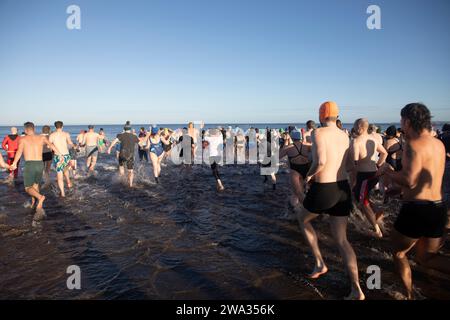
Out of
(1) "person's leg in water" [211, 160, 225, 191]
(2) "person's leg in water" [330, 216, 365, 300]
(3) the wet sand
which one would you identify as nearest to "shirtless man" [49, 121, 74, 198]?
(3) the wet sand

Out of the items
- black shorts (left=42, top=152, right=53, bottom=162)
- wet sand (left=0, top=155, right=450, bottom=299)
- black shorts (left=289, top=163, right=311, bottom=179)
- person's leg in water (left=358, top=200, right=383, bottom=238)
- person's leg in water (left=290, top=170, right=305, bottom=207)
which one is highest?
black shorts (left=42, top=152, right=53, bottom=162)

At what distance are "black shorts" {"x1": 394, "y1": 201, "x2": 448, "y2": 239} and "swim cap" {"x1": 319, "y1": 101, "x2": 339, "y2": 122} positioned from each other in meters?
1.24

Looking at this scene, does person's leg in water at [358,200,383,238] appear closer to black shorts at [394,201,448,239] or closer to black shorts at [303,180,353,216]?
black shorts at [303,180,353,216]

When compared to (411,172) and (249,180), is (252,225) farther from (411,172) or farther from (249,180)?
(249,180)

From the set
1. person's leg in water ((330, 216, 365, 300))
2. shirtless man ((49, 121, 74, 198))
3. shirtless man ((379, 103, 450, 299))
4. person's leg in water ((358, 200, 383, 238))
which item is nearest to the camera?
shirtless man ((379, 103, 450, 299))

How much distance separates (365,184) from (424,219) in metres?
2.66

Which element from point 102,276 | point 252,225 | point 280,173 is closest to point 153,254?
point 102,276

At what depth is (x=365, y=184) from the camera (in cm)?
519

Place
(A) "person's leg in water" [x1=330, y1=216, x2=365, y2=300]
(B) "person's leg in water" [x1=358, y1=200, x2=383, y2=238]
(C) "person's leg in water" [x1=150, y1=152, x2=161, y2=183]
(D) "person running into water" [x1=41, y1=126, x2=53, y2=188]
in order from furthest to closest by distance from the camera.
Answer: (C) "person's leg in water" [x1=150, y1=152, x2=161, y2=183] < (D) "person running into water" [x1=41, y1=126, x2=53, y2=188] < (B) "person's leg in water" [x1=358, y1=200, x2=383, y2=238] < (A) "person's leg in water" [x1=330, y1=216, x2=365, y2=300]

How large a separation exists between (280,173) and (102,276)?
32.9 feet

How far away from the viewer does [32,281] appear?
12.3ft

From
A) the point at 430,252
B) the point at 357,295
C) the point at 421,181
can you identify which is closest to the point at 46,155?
the point at 357,295

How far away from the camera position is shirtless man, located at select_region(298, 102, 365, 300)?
123 inches
